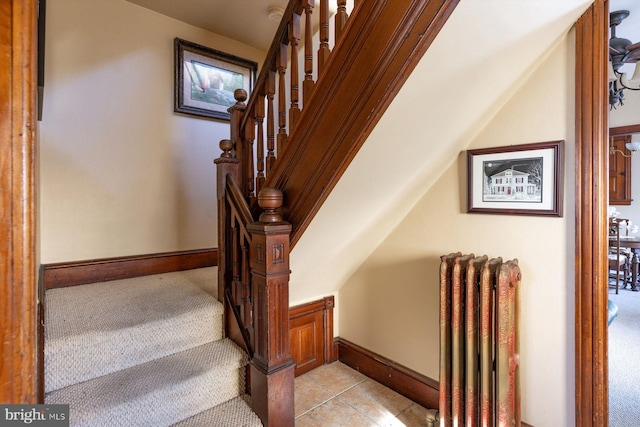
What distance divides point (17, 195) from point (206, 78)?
2526 millimetres

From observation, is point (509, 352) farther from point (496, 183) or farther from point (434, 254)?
point (496, 183)

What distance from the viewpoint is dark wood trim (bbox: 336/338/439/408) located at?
6.31 feet

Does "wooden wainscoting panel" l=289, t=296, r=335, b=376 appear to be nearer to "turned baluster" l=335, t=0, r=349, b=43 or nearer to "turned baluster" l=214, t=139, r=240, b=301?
"turned baluster" l=214, t=139, r=240, b=301

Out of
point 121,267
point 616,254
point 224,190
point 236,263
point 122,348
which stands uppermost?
Answer: point 224,190

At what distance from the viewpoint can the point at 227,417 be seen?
1.48m

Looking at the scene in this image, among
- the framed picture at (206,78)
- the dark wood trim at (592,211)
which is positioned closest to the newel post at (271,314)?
the dark wood trim at (592,211)

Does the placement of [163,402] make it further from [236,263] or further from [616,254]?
[616,254]

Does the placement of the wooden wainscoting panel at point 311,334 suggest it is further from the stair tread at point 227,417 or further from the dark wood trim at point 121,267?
the dark wood trim at point 121,267

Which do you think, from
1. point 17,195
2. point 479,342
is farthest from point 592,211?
point 17,195

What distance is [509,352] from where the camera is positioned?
4.66 feet

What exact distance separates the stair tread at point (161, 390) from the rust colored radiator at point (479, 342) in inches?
40.3

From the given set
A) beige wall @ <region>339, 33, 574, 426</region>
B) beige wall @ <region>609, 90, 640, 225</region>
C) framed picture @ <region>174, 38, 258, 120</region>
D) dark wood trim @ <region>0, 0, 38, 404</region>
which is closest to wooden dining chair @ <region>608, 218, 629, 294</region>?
beige wall @ <region>609, 90, 640, 225</region>

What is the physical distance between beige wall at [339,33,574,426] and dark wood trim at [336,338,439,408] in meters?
0.06

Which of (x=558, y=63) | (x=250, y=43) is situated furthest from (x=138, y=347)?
(x=250, y=43)
